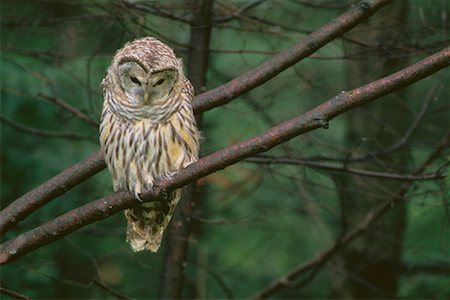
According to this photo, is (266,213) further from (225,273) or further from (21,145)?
(21,145)

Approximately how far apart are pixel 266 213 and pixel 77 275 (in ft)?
3.63

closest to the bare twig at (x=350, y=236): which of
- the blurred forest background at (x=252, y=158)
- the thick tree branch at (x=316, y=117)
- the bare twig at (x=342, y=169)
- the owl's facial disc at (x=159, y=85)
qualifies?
the blurred forest background at (x=252, y=158)

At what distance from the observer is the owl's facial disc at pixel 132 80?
11.2ft

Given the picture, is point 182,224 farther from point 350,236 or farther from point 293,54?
point 293,54

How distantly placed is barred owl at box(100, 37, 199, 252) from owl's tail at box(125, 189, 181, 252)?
0.18m

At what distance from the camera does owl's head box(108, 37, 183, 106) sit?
3.36 m

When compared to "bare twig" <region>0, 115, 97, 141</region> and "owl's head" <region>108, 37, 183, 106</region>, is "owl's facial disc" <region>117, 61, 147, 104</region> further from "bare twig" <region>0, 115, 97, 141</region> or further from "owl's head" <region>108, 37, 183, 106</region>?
"bare twig" <region>0, 115, 97, 141</region>

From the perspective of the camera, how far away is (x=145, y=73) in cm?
338

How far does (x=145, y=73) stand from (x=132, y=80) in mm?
117

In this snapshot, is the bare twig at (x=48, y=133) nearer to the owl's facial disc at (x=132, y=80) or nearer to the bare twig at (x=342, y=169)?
the bare twig at (x=342, y=169)

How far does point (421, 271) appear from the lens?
18.0ft

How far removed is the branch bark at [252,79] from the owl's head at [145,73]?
21cm

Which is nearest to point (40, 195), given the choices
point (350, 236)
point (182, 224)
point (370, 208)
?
point (182, 224)

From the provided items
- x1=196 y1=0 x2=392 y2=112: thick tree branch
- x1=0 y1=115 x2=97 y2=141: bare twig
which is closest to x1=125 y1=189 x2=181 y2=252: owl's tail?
x1=196 y1=0 x2=392 y2=112: thick tree branch
